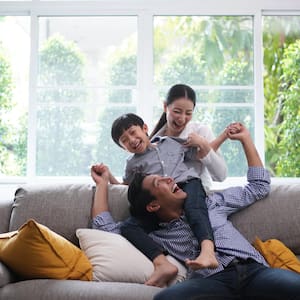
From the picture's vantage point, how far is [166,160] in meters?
2.38

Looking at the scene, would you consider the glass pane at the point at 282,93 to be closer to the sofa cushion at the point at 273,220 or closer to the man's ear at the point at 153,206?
the sofa cushion at the point at 273,220

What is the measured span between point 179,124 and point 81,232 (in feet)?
2.37

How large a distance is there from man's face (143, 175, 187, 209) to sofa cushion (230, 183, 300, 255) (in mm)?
348

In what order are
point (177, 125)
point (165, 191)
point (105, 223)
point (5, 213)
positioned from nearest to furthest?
point (165, 191) → point (105, 223) → point (5, 213) → point (177, 125)

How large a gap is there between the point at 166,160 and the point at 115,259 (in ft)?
1.74

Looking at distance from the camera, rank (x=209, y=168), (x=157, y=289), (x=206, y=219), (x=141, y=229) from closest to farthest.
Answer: (x=157, y=289)
(x=206, y=219)
(x=141, y=229)
(x=209, y=168)

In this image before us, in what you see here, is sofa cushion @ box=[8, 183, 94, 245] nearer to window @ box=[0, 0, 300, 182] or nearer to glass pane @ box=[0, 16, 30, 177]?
window @ box=[0, 0, 300, 182]

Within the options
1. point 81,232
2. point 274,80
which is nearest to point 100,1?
point 274,80

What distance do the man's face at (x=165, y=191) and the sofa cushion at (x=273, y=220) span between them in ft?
1.14

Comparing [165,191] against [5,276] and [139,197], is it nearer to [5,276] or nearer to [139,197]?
[139,197]

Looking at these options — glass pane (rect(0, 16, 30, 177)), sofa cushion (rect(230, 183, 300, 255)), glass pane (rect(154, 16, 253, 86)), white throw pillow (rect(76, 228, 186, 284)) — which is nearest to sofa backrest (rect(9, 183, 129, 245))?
white throw pillow (rect(76, 228, 186, 284))

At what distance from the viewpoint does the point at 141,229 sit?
2.23m

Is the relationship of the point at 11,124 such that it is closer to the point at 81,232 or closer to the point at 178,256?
the point at 81,232

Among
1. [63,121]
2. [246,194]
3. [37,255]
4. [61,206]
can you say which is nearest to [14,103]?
[63,121]
